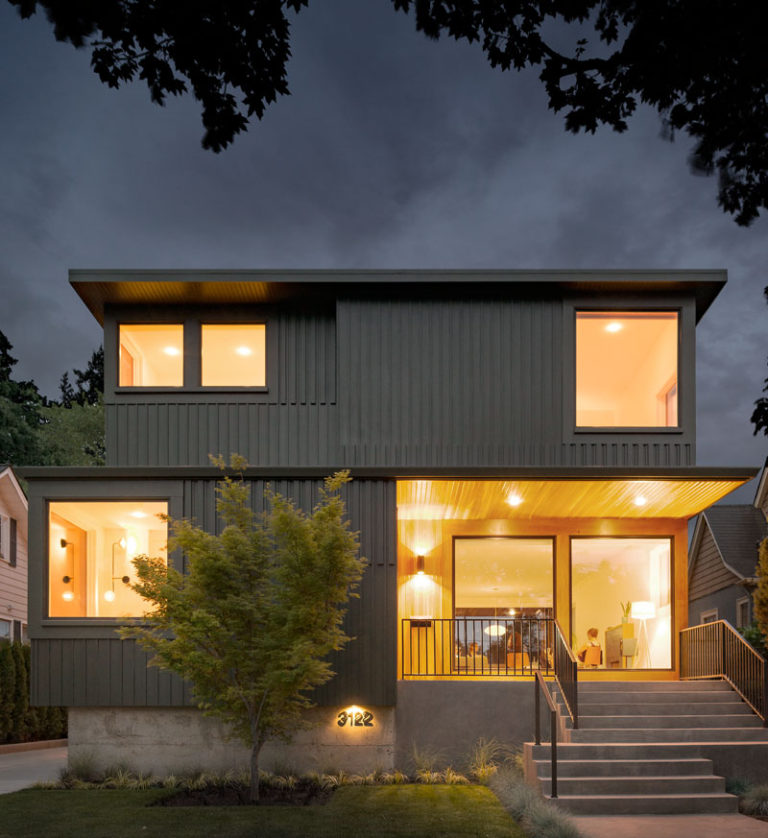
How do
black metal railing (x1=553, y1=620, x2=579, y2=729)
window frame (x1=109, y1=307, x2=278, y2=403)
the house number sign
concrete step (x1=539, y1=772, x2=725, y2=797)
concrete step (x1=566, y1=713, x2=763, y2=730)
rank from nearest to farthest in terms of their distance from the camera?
concrete step (x1=539, y1=772, x2=725, y2=797)
black metal railing (x1=553, y1=620, x2=579, y2=729)
concrete step (x1=566, y1=713, x2=763, y2=730)
the house number sign
window frame (x1=109, y1=307, x2=278, y2=403)

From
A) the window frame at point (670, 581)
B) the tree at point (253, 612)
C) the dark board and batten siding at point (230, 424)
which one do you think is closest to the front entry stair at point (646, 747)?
the window frame at point (670, 581)

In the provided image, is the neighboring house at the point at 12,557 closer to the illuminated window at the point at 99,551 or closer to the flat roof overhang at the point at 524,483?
the illuminated window at the point at 99,551

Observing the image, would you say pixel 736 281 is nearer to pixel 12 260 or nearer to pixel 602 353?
pixel 602 353

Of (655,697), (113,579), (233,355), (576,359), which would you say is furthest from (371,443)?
(655,697)

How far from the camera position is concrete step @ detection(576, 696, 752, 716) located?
1060 centimetres

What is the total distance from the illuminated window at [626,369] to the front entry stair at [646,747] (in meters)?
3.68

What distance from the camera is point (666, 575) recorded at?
535 inches

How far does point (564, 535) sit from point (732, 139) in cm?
974

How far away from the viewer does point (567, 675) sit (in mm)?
10438

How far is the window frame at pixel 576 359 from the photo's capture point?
11.6m

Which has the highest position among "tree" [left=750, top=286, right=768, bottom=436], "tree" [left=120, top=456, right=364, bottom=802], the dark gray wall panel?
"tree" [left=750, top=286, right=768, bottom=436]

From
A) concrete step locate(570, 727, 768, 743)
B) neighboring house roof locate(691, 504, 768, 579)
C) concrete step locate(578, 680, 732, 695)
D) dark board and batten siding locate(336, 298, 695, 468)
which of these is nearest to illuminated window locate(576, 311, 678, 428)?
dark board and batten siding locate(336, 298, 695, 468)

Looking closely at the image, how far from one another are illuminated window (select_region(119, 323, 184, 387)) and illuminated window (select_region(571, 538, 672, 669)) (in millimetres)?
6928

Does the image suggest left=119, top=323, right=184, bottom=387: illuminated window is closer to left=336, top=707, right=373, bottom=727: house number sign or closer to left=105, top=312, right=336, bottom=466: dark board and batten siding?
left=105, top=312, right=336, bottom=466: dark board and batten siding
